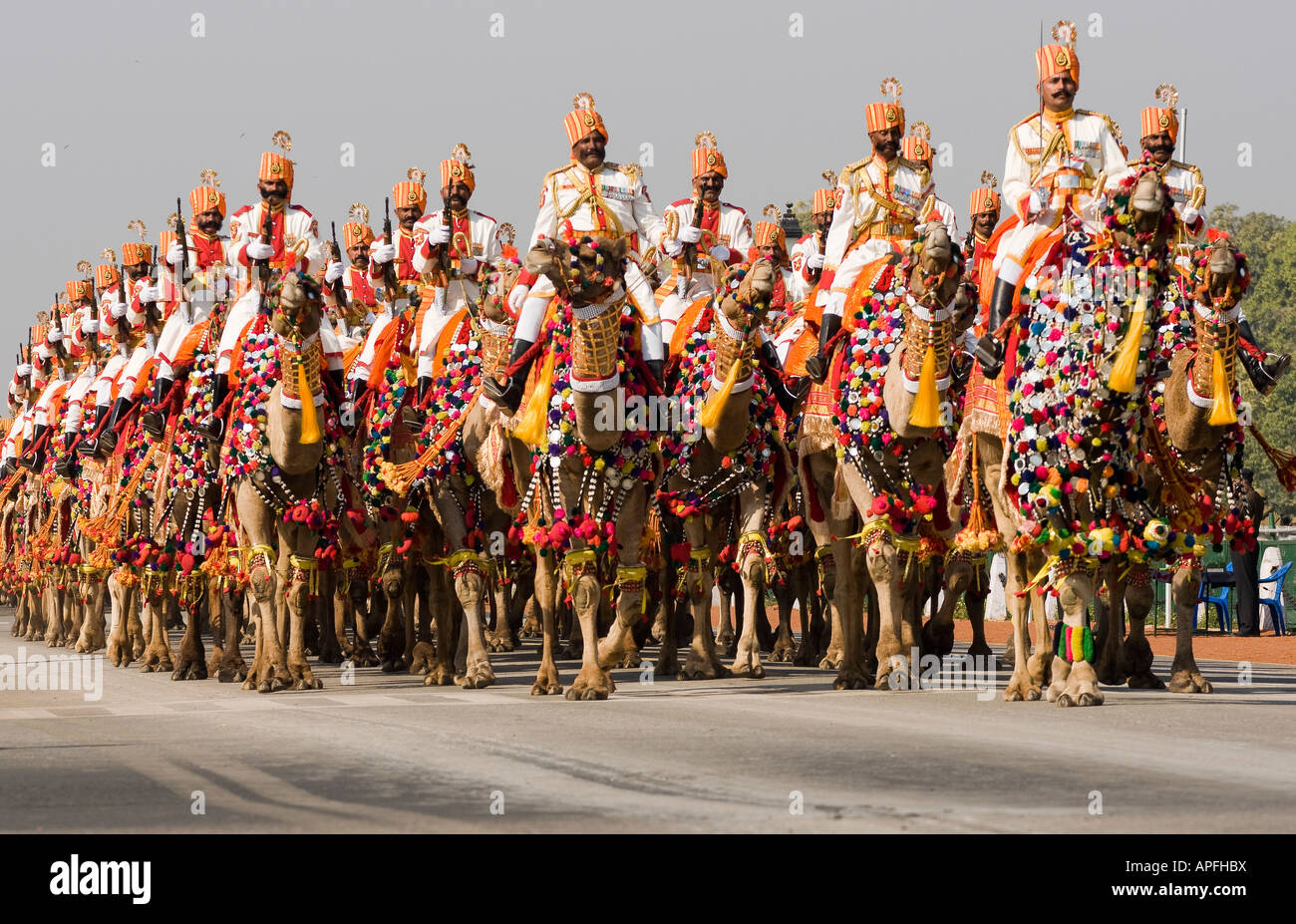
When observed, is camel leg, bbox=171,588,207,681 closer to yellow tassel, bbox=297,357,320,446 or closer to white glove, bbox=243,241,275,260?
yellow tassel, bbox=297,357,320,446

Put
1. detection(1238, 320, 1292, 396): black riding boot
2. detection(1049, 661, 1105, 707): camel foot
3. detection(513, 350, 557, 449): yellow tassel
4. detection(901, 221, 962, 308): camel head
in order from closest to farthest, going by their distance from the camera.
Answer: detection(1049, 661, 1105, 707): camel foot
detection(901, 221, 962, 308): camel head
detection(513, 350, 557, 449): yellow tassel
detection(1238, 320, 1292, 396): black riding boot


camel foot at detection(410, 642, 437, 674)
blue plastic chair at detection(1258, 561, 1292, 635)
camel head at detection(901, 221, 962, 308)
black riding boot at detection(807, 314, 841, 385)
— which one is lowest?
camel foot at detection(410, 642, 437, 674)

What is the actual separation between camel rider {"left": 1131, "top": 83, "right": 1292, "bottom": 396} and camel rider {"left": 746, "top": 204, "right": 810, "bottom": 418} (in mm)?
3146

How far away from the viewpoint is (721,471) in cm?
1670

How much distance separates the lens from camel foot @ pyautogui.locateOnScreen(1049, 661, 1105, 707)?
42.9 feet

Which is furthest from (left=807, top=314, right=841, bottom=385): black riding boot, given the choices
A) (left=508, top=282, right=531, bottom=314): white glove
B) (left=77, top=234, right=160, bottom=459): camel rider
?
(left=77, top=234, right=160, bottom=459): camel rider

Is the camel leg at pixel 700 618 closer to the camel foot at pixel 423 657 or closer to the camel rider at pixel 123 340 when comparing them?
the camel foot at pixel 423 657

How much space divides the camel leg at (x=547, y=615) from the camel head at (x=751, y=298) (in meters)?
2.29

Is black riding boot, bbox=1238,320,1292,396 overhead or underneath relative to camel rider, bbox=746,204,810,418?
underneath

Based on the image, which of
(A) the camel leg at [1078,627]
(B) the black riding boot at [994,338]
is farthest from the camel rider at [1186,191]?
(A) the camel leg at [1078,627]

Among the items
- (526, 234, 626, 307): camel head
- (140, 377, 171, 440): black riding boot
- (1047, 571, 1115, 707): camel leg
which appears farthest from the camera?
(140, 377, 171, 440): black riding boot

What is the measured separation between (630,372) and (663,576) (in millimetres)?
→ 4175

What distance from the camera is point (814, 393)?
53.7 ft
